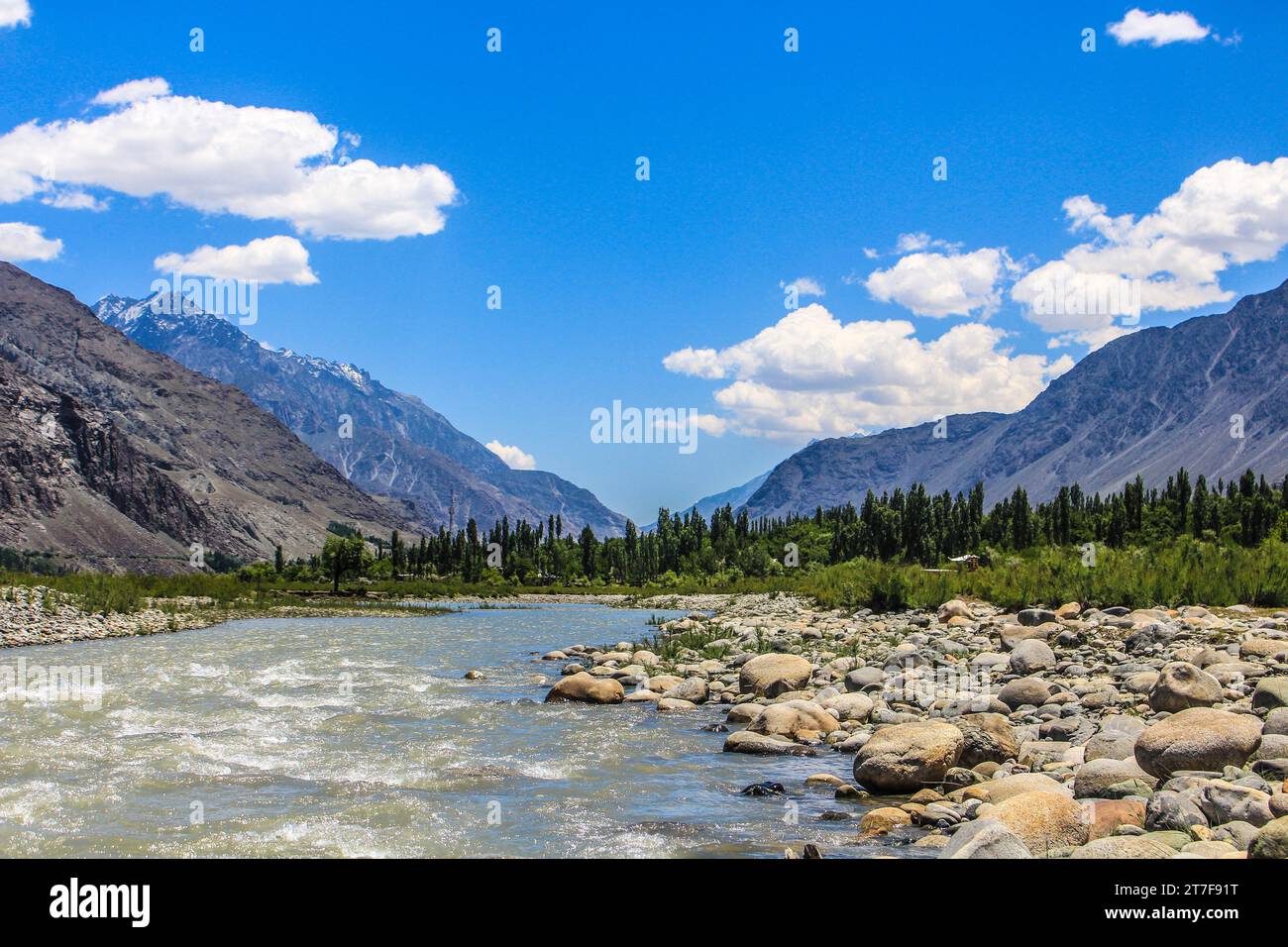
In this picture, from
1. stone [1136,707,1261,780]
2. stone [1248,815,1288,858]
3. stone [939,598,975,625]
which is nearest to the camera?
stone [1248,815,1288,858]

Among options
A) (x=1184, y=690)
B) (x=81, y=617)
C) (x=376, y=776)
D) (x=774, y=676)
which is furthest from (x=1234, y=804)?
(x=81, y=617)

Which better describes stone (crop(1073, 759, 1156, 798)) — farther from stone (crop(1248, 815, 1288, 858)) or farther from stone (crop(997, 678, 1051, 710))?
stone (crop(997, 678, 1051, 710))

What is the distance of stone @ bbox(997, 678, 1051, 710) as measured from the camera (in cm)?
1700

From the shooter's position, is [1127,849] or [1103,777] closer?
[1127,849]

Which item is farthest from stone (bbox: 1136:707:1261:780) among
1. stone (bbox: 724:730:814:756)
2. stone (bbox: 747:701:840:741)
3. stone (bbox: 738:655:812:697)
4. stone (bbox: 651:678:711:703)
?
stone (bbox: 651:678:711:703)

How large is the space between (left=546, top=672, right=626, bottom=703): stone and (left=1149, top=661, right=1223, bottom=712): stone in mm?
11612

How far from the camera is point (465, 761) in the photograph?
1504 centimetres

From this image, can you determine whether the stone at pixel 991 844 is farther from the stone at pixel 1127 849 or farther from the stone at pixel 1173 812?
the stone at pixel 1173 812

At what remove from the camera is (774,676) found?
21469 mm

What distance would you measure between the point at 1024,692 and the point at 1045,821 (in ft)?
27.8

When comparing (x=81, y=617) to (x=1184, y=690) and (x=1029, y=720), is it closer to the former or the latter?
(x=1029, y=720)
